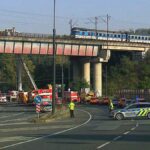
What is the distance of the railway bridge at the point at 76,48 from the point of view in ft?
277

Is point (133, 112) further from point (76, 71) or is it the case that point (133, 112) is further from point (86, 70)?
point (76, 71)

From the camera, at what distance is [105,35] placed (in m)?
105

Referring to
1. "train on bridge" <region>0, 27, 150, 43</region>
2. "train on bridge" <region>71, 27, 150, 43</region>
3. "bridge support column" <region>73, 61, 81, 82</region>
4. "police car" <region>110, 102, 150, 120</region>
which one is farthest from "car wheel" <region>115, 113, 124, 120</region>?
"bridge support column" <region>73, 61, 81, 82</region>

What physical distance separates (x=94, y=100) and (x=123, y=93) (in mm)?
5214

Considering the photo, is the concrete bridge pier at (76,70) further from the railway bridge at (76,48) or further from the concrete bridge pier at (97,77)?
the concrete bridge pier at (97,77)

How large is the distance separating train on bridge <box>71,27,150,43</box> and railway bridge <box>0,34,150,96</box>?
214 cm

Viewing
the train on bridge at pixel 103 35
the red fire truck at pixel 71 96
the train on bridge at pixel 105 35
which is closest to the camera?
the red fire truck at pixel 71 96

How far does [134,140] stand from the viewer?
21.7 meters

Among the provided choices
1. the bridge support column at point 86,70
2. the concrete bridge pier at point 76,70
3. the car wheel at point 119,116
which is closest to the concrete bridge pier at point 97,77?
the bridge support column at point 86,70

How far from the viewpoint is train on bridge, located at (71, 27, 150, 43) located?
99.9 metres

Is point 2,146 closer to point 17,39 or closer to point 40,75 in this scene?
point 17,39

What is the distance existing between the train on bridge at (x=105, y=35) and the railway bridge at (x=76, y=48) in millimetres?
2140

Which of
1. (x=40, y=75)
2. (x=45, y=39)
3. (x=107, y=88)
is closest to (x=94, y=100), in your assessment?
(x=45, y=39)

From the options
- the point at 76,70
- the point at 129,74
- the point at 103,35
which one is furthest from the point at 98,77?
the point at 129,74
